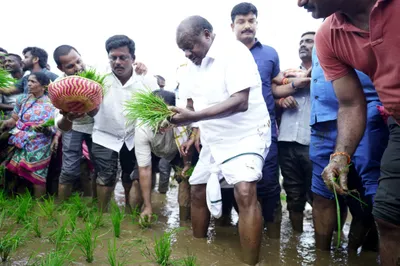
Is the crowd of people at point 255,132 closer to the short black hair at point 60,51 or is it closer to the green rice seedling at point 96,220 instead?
the short black hair at point 60,51

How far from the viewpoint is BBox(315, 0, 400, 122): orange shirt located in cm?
180

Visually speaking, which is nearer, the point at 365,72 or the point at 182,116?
the point at 365,72

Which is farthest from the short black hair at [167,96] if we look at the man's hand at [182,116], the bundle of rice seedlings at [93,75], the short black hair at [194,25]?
the short black hair at [194,25]

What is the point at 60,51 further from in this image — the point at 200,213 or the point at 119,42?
the point at 200,213

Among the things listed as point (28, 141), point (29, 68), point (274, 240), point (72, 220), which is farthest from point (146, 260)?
point (29, 68)

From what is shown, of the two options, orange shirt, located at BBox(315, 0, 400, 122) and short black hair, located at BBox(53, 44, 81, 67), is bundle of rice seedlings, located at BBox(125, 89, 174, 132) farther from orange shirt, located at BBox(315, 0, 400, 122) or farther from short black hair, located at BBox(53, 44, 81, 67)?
short black hair, located at BBox(53, 44, 81, 67)

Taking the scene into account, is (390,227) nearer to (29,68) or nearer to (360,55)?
(360,55)

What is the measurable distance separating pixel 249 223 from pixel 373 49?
4.52 feet

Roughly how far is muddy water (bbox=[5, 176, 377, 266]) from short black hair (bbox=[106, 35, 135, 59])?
5.47ft

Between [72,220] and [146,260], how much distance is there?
83 cm

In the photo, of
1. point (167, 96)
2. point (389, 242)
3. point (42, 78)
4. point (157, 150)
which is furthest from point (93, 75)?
point (389, 242)

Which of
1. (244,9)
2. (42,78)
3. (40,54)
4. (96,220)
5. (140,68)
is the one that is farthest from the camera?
(40,54)

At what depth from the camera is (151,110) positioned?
10.6 feet

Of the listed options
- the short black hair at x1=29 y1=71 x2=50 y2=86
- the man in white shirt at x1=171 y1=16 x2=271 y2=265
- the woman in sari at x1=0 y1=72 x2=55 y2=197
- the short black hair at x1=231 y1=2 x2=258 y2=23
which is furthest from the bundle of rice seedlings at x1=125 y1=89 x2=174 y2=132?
the short black hair at x1=29 y1=71 x2=50 y2=86
